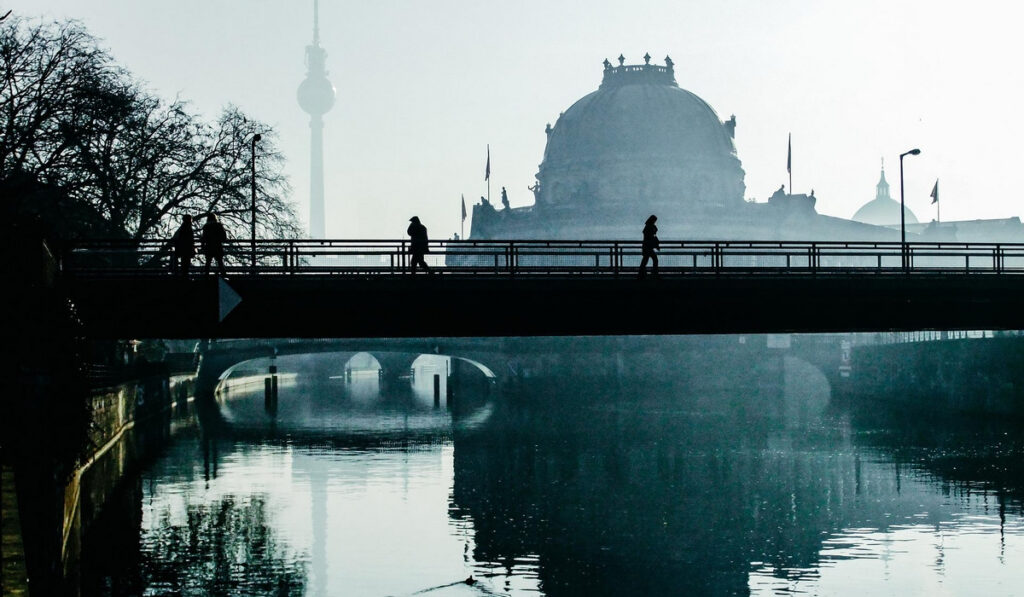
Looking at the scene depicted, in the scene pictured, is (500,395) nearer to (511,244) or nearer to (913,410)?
→ (913,410)

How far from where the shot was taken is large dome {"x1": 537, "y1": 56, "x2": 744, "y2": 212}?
557 ft

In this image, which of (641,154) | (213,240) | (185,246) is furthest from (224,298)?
(641,154)

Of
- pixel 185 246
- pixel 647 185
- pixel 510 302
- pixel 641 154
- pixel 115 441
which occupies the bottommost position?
pixel 115 441

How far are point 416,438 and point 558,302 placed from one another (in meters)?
39.6

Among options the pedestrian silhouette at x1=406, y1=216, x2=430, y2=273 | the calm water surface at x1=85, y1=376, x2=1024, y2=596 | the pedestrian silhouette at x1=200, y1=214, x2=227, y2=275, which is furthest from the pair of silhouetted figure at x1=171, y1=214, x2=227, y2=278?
the calm water surface at x1=85, y1=376, x2=1024, y2=596

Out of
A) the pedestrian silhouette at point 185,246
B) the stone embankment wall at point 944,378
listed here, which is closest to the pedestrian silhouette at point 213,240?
the pedestrian silhouette at point 185,246

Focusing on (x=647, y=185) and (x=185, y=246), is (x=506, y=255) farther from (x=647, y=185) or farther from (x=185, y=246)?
(x=647, y=185)

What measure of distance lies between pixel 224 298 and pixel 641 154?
461 feet

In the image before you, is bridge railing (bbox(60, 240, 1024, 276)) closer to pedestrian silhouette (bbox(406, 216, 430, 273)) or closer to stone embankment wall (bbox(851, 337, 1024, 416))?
pedestrian silhouette (bbox(406, 216, 430, 273))

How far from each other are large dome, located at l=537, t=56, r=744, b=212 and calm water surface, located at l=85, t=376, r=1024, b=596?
96.5m

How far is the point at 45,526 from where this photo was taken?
25797mm

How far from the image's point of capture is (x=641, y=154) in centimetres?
16925

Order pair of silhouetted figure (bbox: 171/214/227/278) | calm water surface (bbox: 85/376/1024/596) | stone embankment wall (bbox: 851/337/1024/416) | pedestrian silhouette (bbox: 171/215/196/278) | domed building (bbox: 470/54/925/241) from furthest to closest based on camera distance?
domed building (bbox: 470/54/925/241) < stone embankment wall (bbox: 851/337/1024/416) < calm water surface (bbox: 85/376/1024/596) < pair of silhouetted figure (bbox: 171/214/227/278) < pedestrian silhouette (bbox: 171/215/196/278)

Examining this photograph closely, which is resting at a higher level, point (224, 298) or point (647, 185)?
point (647, 185)
